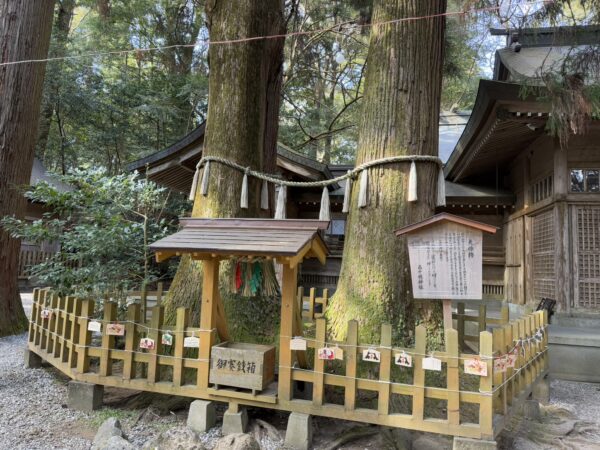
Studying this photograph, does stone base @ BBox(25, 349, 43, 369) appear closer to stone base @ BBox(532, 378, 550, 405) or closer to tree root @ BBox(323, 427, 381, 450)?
tree root @ BBox(323, 427, 381, 450)

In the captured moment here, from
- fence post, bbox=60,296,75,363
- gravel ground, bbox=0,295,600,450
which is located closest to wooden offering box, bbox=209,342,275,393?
gravel ground, bbox=0,295,600,450

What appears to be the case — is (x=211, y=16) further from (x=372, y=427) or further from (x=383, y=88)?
(x=372, y=427)

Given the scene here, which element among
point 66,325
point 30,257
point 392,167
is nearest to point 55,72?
point 30,257

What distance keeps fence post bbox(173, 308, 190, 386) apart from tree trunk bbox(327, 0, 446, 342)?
1.33 meters

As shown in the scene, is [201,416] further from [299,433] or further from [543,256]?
[543,256]

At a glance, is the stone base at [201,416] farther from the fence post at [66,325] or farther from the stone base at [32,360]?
the stone base at [32,360]

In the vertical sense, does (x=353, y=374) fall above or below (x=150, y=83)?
below

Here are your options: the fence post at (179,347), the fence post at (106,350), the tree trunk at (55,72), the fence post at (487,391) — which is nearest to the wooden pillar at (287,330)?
the fence post at (179,347)

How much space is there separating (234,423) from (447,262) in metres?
2.03

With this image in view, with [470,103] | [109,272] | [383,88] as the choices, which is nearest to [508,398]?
[383,88]

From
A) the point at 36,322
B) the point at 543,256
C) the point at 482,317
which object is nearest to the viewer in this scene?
the point at 482,317

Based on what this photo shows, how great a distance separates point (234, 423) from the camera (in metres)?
3.08

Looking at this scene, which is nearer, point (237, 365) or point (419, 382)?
point (419, 382)

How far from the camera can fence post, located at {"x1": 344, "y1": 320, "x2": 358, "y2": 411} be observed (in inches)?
113
